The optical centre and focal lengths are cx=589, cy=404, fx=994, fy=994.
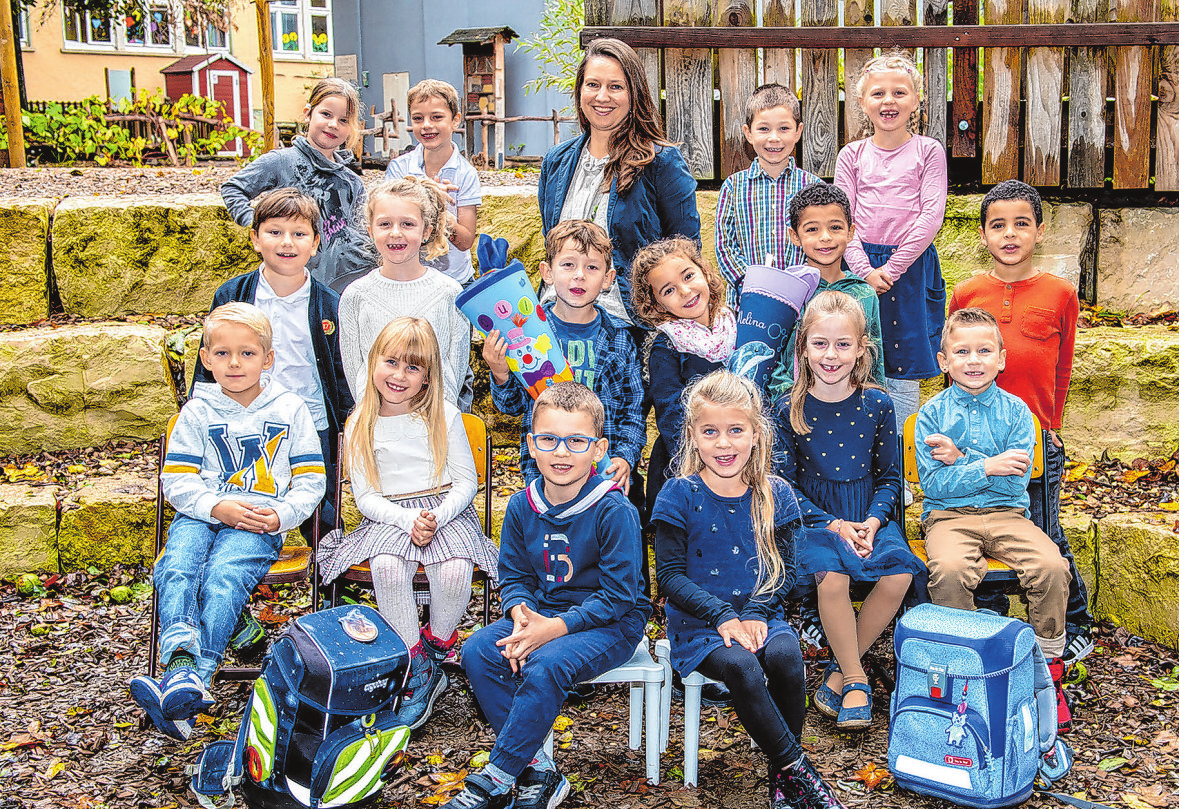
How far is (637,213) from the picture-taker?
12.5 ft

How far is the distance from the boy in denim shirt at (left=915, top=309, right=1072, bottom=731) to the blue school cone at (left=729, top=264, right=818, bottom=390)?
21.1 inches

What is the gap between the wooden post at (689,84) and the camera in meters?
5.21

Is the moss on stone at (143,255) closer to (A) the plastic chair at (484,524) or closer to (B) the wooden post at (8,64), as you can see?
(B) the wooden post at (8,64)

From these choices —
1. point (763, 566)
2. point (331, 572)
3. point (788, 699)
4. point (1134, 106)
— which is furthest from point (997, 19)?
point (331, 572)

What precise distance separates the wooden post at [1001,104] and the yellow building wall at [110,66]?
1297 cm

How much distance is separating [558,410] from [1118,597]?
2604mm

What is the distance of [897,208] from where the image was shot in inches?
157

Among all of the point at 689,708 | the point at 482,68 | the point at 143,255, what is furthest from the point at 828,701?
the point at 482,68

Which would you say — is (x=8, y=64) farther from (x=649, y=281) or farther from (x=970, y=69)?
(x=970, y=69)

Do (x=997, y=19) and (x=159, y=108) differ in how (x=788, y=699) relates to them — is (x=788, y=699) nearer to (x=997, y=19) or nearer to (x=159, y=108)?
(x=997, y=19)

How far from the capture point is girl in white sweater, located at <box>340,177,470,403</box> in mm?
3695

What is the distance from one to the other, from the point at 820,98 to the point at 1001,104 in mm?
947

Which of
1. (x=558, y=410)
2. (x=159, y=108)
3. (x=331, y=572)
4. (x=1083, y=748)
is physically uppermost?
(x=159, y=108)

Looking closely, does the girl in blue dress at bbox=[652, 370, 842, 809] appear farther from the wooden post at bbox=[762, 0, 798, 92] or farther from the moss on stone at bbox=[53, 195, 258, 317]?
the moss on stone at bbox=[53, 195, 258, 317]
